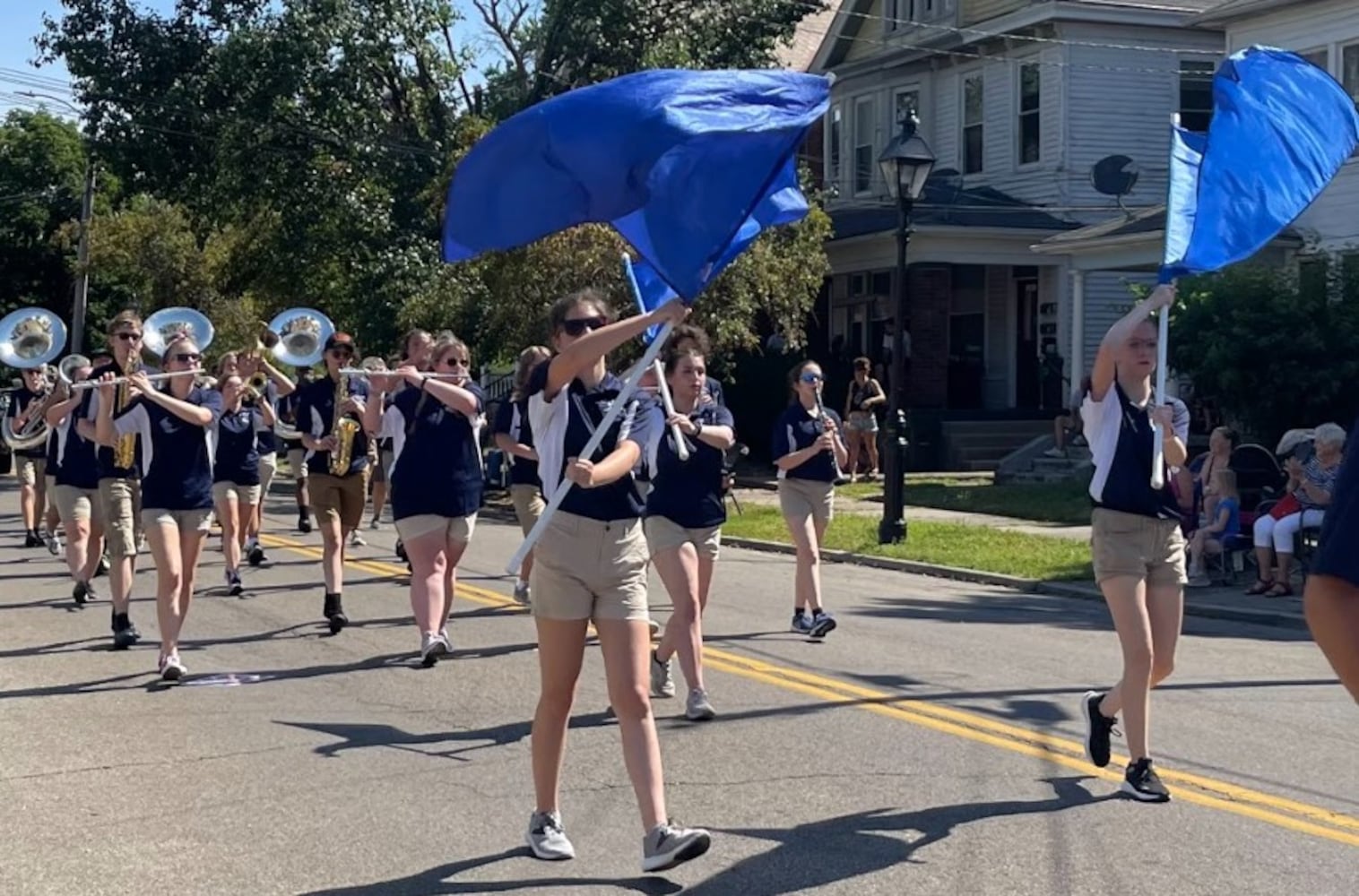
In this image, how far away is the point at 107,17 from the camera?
34.3 metres

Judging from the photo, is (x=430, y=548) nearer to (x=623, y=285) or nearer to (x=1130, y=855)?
(x=1130, y=855)

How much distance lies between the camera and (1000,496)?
967 inches

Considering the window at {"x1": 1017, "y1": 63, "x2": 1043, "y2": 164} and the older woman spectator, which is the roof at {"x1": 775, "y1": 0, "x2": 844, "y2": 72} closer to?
the window at {"x1": 1017, "y1": 63, "x2": 1043, "y2": 164}

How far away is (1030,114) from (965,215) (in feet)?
8.03

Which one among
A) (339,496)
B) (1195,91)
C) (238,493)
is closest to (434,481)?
(339,496)

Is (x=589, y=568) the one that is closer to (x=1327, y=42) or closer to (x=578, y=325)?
(x=578, y=325)

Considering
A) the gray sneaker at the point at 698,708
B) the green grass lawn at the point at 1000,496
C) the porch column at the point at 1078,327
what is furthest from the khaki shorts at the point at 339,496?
the porch column at the point at 1078,327

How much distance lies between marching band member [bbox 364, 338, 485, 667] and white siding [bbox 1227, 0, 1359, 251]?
713 inches

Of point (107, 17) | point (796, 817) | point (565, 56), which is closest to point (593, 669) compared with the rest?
point (796, 817)

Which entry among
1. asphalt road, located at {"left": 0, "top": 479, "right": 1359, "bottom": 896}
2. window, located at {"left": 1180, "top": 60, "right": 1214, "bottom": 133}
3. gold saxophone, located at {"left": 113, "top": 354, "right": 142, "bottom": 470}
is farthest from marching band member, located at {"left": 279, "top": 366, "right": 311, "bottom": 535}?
window, located at {"left": 1180, "top": 60, "right": 1214, "bottom": 133}

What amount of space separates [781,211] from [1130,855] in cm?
290

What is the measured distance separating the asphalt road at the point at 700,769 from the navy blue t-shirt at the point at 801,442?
3.83 ft

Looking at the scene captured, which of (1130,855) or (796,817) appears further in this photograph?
(796,817)

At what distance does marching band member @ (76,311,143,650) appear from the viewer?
10125mm
